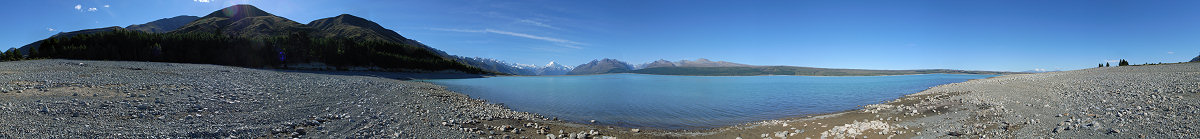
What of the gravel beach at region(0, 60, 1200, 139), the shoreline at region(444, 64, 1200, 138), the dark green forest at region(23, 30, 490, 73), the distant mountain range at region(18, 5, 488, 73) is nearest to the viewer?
the gravel beach at region(0, 60, 1200, 139)

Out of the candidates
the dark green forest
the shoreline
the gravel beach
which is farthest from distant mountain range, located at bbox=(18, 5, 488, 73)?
the shoreline

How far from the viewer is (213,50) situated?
90812 millimetres

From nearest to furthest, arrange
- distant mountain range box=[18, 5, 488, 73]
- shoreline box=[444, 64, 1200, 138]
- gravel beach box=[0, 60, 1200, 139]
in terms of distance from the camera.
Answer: gravel beach box=[0, 60, 1200, 139] < shoreline box=[444, 64, 1200, 138] < distant mountain range box=[18, 5, 488, 73]

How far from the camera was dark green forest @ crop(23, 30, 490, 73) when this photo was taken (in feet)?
242

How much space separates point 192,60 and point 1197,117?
393ft

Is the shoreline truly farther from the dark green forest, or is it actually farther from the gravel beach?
the dark green forest

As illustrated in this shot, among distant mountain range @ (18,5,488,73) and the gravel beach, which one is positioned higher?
distant mountain range @ (18,5,488,73)

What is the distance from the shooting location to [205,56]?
89688 millimetres

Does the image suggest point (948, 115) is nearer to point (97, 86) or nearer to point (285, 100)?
point (285, 100)

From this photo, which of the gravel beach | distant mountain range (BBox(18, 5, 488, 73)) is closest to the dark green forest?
distant mountain range (BBox(18, 5, 488, 73))

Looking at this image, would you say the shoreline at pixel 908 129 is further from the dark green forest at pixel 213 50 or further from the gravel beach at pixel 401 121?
the dark green forest at pixel 213 50

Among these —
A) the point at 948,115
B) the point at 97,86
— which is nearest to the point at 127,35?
the point at 97,86

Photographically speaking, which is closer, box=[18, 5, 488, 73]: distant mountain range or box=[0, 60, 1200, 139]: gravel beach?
box=[0, 60, 1200, 139]: gravel beach

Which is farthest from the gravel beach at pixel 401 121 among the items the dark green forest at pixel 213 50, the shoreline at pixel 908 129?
the dark green forest at pixel 213 50
